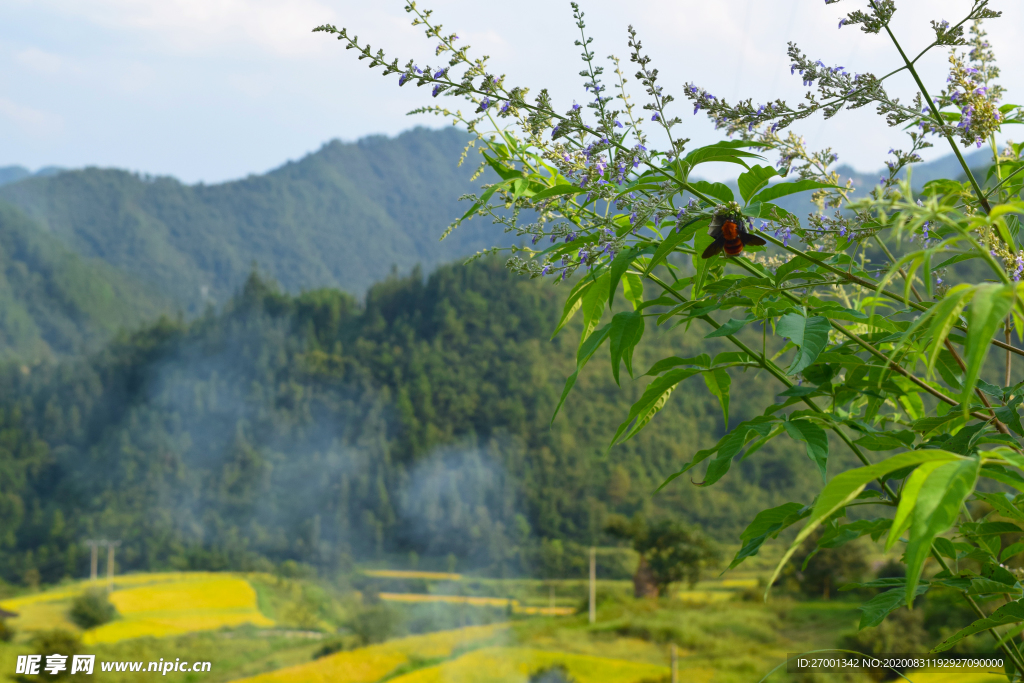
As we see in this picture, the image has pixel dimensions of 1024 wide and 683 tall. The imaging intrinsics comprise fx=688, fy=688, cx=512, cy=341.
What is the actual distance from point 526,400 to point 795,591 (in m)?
13.4

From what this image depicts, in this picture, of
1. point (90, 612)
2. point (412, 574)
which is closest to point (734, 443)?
point (90, 612)

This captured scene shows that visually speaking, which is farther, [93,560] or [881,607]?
[93,560]

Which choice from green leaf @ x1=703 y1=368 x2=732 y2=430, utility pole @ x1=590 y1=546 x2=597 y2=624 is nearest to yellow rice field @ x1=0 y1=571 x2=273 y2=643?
utility pole @ x1=590 y1=546 x2=597 y2=624

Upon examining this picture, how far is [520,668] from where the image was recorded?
1986 cm

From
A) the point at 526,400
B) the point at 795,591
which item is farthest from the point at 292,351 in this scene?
the point at 795,591

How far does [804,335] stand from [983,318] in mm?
297

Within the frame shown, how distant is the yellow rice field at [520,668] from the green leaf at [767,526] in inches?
783

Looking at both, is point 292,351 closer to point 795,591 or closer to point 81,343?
point 81,343

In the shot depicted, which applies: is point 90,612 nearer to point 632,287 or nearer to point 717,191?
point 632,287

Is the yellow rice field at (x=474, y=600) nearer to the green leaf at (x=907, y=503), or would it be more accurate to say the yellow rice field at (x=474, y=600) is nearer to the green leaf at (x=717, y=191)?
the green leaf at (x=717, y=191)

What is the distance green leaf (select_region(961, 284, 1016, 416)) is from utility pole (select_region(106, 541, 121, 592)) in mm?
35061

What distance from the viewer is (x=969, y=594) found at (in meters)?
0.82

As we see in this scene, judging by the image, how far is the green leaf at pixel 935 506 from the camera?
41 cm

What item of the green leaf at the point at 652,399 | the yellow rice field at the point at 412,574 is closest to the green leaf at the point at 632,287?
the green leaf at the point at 652,399
